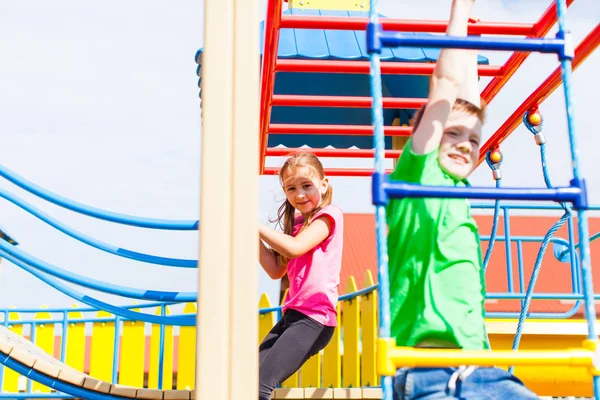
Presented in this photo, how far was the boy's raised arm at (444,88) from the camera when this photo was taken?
5.35 feet

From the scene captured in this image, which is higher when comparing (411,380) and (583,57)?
(583,57)

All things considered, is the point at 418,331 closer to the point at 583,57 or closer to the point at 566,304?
the point at 583,57

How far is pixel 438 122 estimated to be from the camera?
1.63m

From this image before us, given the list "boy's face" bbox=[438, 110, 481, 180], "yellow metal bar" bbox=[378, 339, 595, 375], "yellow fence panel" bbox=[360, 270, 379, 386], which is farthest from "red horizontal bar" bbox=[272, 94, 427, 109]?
"yellow metal bar" bbox=[378, 339, 595, 375]

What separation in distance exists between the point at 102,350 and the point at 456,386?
201 inches

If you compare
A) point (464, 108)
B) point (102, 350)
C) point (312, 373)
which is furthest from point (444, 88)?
point (102, 350)

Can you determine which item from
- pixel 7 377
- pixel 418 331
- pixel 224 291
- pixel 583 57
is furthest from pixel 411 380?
pixel 7 377

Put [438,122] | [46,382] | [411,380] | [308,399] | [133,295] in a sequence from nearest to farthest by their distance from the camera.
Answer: [411,380] → [438,122] → [133,295] → [46,382] → [308,399]

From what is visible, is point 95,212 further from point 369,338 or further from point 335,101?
point 369,338

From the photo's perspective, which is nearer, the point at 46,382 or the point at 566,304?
the point at 46,382

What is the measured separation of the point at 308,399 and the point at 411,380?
2.15 metres

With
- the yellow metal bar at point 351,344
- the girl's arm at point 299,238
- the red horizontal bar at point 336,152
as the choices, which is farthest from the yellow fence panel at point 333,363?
the girl's arm at point 299,238

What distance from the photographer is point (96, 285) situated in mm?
2766

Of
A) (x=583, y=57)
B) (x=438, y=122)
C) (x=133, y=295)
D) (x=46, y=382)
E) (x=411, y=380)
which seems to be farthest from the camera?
(x=46, y=382)
